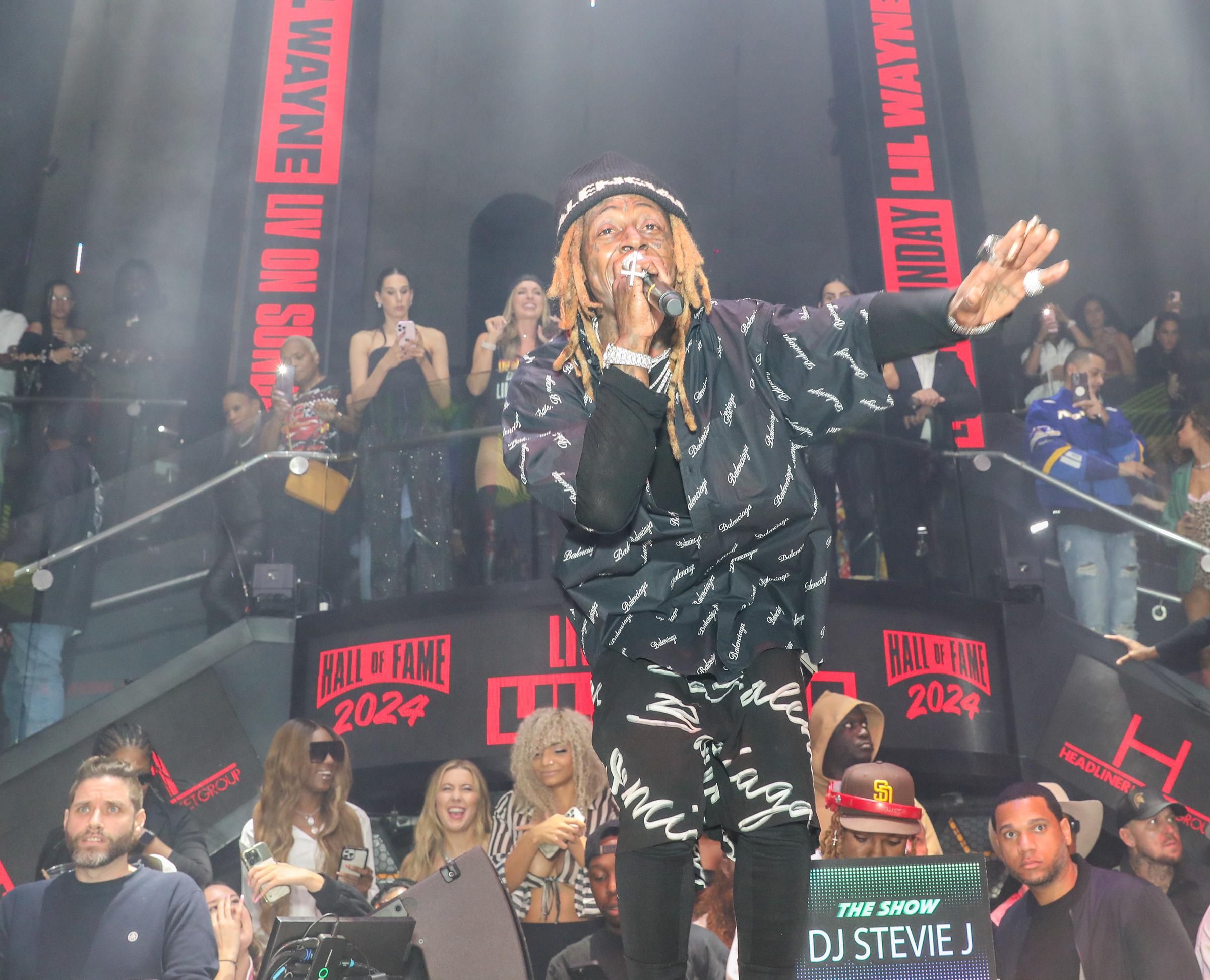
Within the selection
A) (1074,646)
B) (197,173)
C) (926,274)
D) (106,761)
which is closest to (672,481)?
(106,761)

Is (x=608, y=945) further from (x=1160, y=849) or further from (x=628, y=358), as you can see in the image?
(x=628, y=358)

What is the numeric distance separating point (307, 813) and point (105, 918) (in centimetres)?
104

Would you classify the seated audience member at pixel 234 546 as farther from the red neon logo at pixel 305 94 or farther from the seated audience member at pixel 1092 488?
the seated audience member at pixel 1092 488

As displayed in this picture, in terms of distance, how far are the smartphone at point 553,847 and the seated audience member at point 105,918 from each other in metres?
1.19

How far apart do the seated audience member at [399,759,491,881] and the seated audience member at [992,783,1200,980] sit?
192 cm

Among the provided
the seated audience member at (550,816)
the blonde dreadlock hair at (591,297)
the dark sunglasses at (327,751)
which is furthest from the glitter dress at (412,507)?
the blonde dreadlock hair at (591,297)

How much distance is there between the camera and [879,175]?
7031 millimetres

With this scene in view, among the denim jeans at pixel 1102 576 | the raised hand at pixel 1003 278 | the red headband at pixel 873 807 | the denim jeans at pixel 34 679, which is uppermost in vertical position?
the denim jeans at pixel 1102 576

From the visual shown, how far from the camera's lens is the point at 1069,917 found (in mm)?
3227

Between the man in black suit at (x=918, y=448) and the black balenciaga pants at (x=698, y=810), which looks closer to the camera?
the black balenciaga pants at (x=698, y=810)

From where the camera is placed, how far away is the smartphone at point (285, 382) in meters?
5.17

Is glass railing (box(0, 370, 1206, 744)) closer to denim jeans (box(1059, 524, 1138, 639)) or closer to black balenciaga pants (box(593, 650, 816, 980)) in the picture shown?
denim jeans (box(1059, 524, 1138, 639))

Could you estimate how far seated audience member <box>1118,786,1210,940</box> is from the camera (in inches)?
149

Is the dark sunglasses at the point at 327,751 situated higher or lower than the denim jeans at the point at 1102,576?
lower
